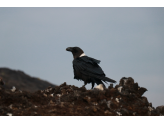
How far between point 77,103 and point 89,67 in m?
3.14

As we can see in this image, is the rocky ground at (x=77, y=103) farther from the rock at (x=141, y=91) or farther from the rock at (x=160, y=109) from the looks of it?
the rock at (x=141, y=91)

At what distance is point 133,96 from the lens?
24.0ft

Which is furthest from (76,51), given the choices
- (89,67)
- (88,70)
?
(88,70)

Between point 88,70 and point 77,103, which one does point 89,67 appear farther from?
point 77,103

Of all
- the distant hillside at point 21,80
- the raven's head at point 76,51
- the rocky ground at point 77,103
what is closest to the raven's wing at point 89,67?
the raven's head at point 76,51

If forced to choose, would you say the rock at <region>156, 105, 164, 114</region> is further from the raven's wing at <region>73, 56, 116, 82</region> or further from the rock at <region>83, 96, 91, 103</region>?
the raven's wing at <region>73, 56, 116, 82</region>

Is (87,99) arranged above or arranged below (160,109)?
above

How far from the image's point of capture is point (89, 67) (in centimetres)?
955

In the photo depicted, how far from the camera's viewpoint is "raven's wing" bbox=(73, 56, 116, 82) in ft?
30.2

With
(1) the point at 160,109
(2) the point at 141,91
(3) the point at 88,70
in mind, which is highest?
(3) the point at 88,70

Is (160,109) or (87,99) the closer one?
(87,99)

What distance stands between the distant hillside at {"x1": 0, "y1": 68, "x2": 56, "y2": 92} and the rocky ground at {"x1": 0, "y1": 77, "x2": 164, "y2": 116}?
37.8ft

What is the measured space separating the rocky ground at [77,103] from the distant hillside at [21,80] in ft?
37.8
